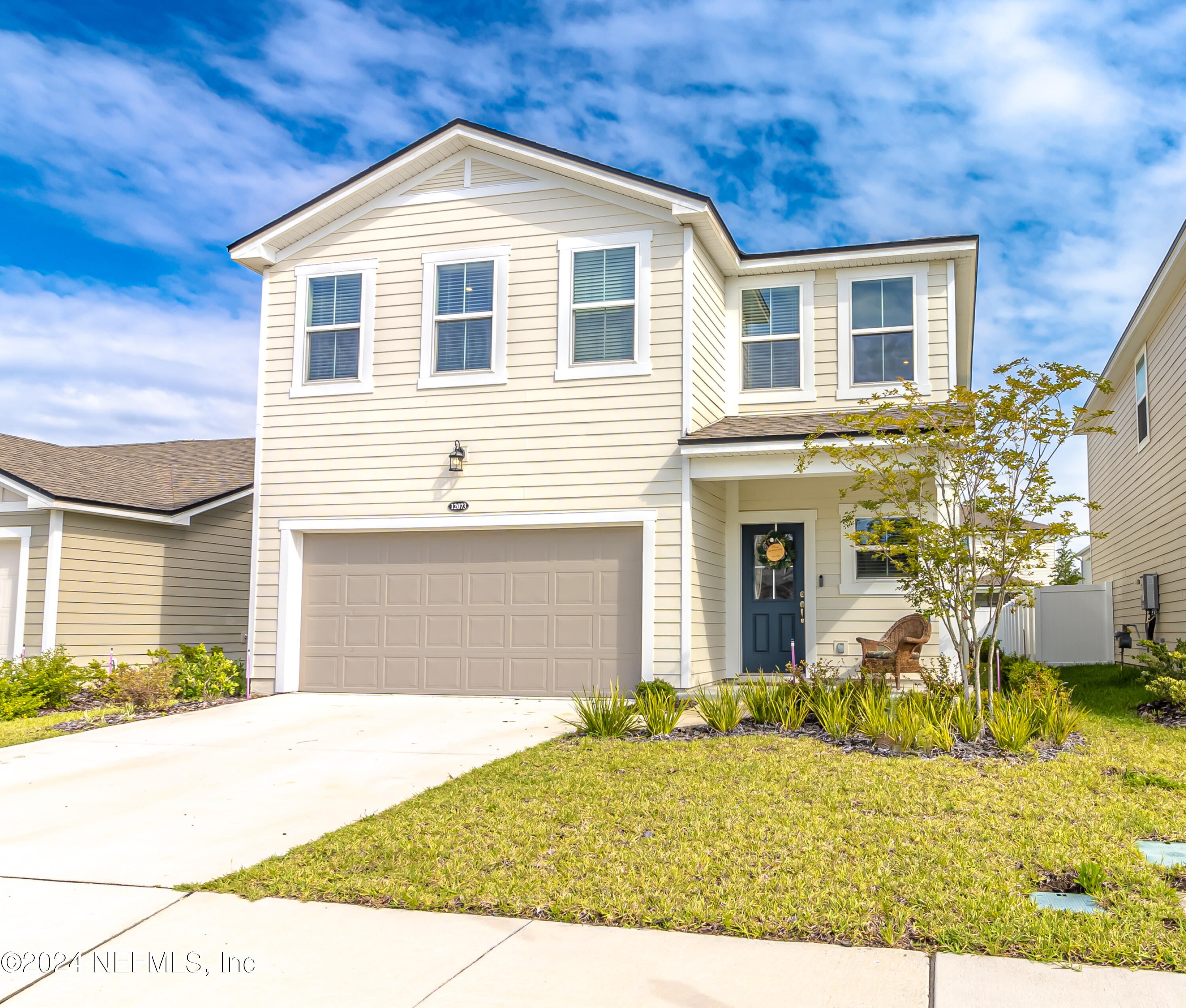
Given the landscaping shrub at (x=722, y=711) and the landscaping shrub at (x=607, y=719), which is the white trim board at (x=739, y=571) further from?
the landscaping shrub at (x=607, y=719)

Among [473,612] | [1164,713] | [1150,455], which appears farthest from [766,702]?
[1150,455]

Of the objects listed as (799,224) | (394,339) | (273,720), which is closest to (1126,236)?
(799,224)

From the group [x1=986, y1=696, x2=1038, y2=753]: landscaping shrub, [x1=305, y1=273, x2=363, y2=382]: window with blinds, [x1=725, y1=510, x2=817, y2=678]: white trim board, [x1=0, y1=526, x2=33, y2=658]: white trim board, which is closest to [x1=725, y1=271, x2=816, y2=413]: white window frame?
[x1=725, y1=510, x2=817, y2=678]: white trim board

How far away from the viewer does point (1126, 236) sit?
1817 cm

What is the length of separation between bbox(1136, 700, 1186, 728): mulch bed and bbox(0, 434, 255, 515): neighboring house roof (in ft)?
42.0

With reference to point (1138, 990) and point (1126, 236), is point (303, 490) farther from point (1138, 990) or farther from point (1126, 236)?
point (1126, 236)

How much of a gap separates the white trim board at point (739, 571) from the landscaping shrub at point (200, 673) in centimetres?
639

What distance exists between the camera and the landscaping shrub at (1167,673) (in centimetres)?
930

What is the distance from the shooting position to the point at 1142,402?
15477 millimetres

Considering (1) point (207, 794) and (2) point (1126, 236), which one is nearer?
(1) point (207, 794)

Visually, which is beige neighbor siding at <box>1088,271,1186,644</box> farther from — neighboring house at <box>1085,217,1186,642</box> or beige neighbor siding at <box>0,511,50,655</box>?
beige neighbor siding at <box>0,511,50,655</box>

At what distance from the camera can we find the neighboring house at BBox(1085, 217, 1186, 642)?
41.7 feet

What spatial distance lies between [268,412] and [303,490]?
1226mm

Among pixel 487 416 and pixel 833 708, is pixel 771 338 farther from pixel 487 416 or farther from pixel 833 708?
pixel 833 708
